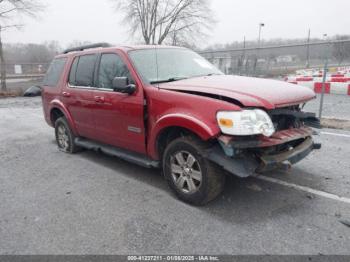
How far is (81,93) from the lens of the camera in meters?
4.95

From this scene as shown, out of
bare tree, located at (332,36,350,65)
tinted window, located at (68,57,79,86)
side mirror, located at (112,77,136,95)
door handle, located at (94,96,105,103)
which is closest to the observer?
side mirror, located at (112,77,136,95)

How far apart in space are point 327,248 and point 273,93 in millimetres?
1618

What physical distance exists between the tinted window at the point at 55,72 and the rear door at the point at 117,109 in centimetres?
146

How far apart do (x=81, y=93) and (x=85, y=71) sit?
378mm

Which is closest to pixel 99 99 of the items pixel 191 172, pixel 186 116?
pixel 186 116

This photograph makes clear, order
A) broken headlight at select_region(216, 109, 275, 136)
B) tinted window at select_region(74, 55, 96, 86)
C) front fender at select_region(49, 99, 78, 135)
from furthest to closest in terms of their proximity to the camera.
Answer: front fender at select_region(49, 99, 78, 135) → tinted window at select_region(74, 55, 96, 86) → broken headlight at select_region(216, 109, 275, 136)

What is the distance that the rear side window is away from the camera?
482 cm

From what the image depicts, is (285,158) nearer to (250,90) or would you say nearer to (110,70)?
(250,90)

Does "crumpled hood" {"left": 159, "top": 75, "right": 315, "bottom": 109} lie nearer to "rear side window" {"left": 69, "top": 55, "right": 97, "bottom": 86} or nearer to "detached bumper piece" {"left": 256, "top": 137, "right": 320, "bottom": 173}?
"detached bumper piece" {"left": 256, "top": 137, "right": 320, "bottom": 173}

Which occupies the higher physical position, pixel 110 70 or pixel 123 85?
pixel 110 70

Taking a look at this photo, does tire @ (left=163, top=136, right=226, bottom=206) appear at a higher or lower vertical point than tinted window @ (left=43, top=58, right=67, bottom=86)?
lower

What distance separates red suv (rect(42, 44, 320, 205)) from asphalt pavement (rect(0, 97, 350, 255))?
375 mm

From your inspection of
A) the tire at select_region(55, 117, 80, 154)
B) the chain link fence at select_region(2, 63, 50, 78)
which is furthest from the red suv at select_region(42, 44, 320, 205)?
the chain link fence at select_region(2, 63, 50, 78)

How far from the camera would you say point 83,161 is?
5348 mm
